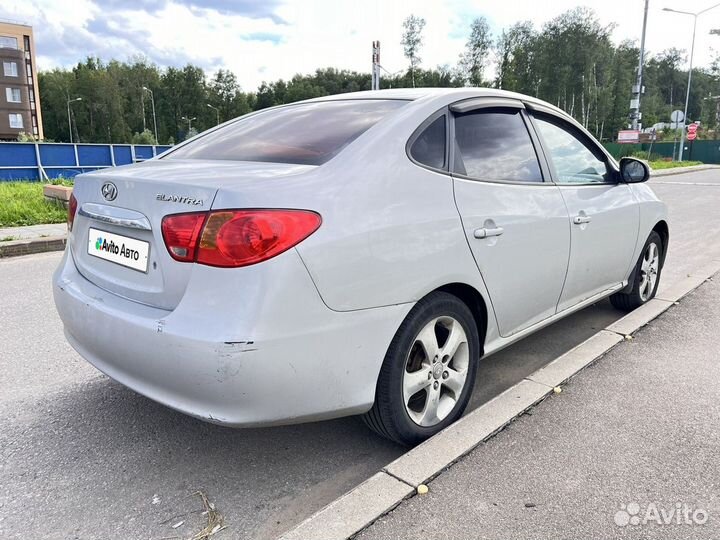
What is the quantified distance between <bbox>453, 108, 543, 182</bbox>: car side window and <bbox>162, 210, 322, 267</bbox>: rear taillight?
0.98 meters

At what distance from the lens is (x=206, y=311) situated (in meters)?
1.95

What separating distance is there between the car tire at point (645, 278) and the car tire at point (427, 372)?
7.61ft

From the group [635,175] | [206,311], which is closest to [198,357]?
[206,311]

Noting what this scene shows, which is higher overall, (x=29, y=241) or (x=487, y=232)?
(x=487, y=232)

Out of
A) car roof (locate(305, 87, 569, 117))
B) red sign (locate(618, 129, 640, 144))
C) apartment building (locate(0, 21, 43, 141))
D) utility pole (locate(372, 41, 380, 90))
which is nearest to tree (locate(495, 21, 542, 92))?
red sign (locate(618, 129, 640, 144))

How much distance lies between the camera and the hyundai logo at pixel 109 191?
7.70 feet

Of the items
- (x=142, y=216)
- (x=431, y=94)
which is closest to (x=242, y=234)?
(x=142, y=216)

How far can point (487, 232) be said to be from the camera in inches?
104

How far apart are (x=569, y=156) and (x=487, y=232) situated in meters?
1.28

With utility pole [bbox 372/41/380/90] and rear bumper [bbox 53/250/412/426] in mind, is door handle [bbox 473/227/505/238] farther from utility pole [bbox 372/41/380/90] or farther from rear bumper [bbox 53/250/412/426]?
utility pole [bbox 372/41/380/90]

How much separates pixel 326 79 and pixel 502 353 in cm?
9277

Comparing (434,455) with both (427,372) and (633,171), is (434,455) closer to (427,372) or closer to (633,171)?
(427,372)

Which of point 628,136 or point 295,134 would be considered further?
point 628,136

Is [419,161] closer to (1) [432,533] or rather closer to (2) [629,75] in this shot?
(1) [432,533]
